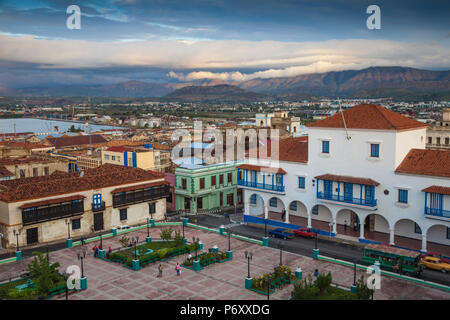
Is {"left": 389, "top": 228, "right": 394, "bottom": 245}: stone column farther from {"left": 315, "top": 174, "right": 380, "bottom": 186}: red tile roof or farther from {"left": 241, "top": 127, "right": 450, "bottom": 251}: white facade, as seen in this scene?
{"left": 315, "top": 174, "right": 380, "bottom": 186}: red tile roof

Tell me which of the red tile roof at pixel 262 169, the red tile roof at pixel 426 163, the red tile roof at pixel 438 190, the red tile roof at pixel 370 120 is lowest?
the red tile roof at pixel 438 190

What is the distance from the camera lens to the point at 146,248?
37.0 metres

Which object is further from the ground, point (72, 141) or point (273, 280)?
point (72, 141)

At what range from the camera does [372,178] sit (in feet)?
124

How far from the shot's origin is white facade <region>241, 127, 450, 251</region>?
35438mm

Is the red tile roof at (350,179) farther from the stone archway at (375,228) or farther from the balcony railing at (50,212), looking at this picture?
the balcony railing at (50,212)

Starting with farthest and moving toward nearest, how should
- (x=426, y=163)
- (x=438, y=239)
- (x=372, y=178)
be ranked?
1. (x=372, y=178)
2. (x=438, y=239)
3. (x=426, y=163)

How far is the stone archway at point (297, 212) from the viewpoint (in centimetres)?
4455

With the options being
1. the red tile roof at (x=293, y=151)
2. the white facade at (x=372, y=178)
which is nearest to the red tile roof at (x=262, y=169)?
the white facade at (x=372, y=178)

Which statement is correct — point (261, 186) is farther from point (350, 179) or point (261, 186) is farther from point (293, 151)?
point (350, 179)

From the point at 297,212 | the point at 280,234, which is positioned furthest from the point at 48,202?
the point at 297,212

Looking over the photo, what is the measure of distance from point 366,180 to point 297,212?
9.97m

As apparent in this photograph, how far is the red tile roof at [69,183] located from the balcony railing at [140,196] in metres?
1.20
